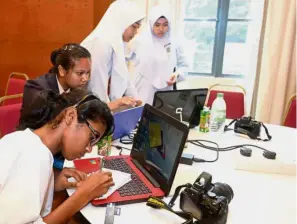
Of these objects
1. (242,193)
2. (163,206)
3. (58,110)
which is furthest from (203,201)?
(58,110)

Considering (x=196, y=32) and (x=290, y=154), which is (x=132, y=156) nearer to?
(x=290, y=154)

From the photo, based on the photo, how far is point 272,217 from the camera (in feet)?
3.56

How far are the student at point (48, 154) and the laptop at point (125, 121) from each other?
1.70 ft

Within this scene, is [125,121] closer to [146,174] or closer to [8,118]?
[146,174]

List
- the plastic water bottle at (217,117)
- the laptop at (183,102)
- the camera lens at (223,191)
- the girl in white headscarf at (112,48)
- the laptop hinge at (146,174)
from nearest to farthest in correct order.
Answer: the camera lens at (223,191)
the laptop hinge at (146,174)
the laptop at (183,102)
the plastic water bottle at (217,117)
the girl in white headscarf at (112,48)

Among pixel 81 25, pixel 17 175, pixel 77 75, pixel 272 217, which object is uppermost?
pixel 81 25

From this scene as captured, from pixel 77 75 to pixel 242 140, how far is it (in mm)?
1067

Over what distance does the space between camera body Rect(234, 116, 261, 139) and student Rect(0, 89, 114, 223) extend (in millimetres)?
1090

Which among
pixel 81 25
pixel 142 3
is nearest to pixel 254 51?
pixel 142 3

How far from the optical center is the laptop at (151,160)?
3.69ft

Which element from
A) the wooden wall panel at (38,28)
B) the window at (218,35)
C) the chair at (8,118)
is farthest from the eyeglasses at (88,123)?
the window at (218,35)

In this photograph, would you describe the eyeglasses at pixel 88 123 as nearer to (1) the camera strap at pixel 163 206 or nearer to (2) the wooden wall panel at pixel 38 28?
(1) the camera strap at pixel 163 206

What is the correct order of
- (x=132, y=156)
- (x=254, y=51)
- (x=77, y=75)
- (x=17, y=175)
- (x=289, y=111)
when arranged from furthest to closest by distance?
1. (x=254, y=51)
2. (x=289, y=111)
3. (x=77, y=75)
4. (x=132, y=156)
5. (x=17, y=175)

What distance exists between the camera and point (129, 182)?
1221 mm
